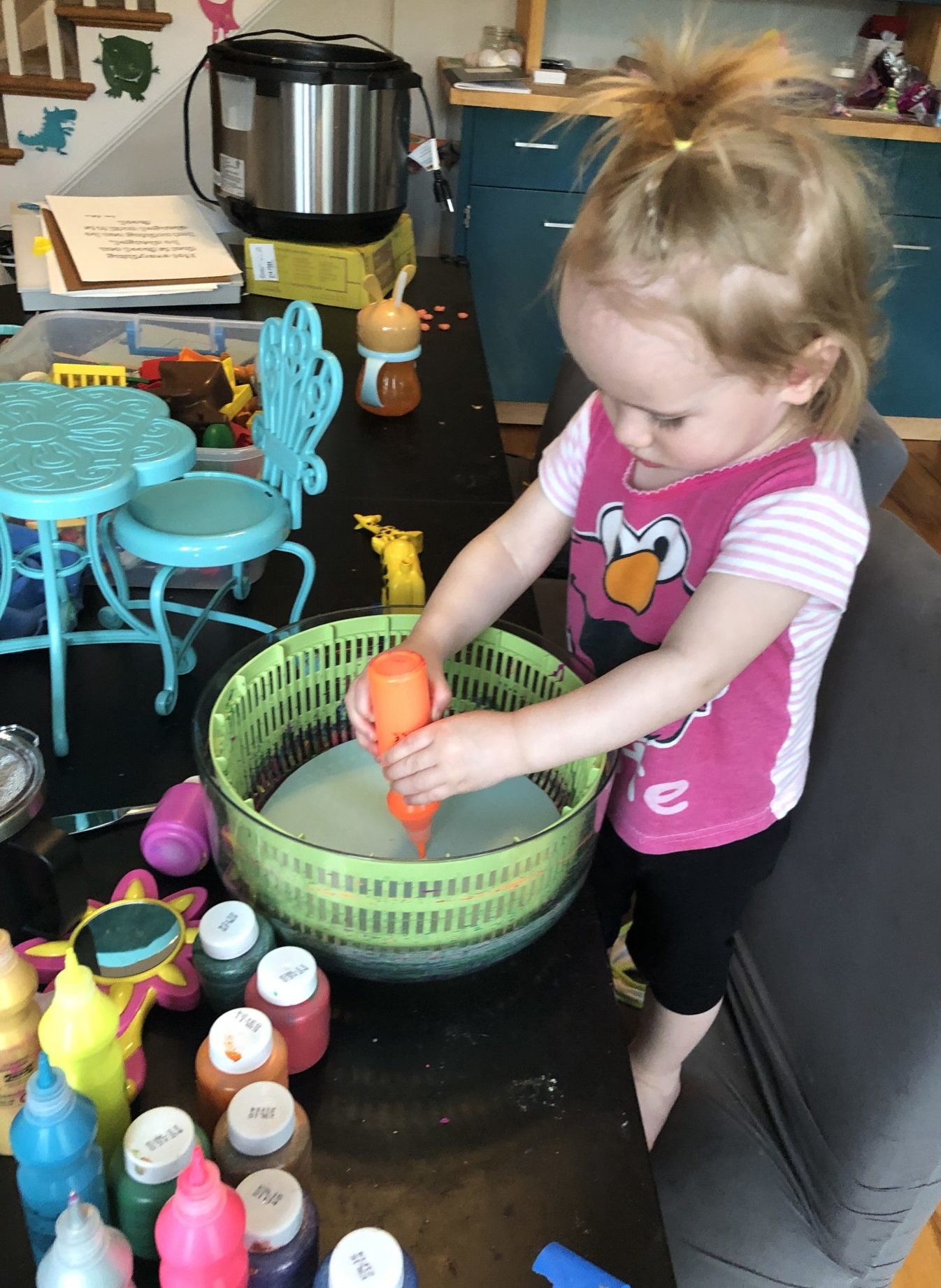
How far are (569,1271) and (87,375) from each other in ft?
3.28

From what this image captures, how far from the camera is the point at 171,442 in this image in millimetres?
722

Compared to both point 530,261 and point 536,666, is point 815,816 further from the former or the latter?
point 530,261

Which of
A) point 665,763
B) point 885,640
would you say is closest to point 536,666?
point 665,763

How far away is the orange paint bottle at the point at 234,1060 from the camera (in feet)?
1.49

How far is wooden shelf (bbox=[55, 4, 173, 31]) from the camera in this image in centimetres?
248

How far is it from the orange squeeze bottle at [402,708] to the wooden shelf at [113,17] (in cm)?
257

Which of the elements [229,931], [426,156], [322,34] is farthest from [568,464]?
[322,34]

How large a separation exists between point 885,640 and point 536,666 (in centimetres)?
25

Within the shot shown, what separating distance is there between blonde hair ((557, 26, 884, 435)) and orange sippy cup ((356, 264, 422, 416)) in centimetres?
64

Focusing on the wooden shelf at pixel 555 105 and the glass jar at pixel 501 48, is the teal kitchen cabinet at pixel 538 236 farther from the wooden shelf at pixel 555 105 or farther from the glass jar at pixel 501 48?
the glass jar at pixel 501 48

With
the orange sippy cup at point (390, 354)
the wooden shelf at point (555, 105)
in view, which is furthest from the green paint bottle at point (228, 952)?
the wooden shelf at point (555, 105)

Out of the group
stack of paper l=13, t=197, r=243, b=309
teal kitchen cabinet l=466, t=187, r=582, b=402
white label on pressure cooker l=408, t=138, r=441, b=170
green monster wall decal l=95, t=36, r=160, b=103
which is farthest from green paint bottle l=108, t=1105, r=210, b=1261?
green monster wall decal l=95, t=36, r=160, b=103

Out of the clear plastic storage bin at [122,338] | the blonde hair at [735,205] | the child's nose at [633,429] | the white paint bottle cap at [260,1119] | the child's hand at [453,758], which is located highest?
the blonde hair at [735,205]

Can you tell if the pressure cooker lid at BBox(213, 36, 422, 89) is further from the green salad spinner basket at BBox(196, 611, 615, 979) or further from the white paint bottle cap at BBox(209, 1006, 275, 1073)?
the white paint bottle cap at BBox(209, 1006, 275, 1073)
